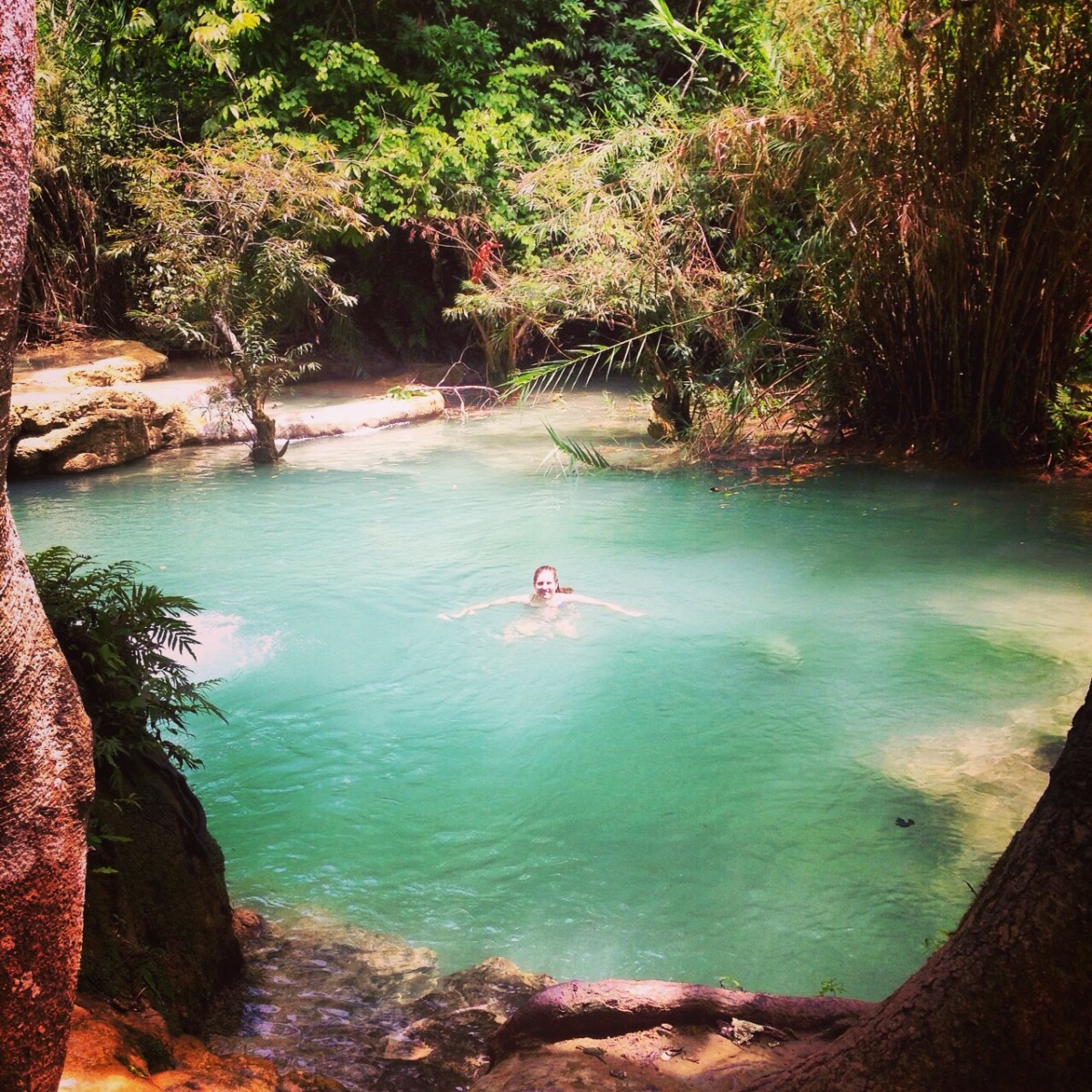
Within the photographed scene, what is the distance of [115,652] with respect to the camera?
3539 millimetres

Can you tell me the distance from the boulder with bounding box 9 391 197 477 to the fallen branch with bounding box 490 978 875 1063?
1154 centimetres

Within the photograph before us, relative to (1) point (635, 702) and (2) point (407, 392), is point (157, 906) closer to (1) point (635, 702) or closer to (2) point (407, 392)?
(1) point (635, 702)

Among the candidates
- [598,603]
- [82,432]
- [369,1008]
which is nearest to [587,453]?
[598,603]

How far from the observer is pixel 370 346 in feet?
68.8

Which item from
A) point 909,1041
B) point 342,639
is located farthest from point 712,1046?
point 342,639

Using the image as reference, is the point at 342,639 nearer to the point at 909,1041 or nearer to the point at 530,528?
the point at 530,528

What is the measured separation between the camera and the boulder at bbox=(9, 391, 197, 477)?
13016 millimetres

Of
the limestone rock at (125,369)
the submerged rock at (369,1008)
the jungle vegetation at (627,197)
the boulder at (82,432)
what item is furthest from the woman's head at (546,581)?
the limestone rock at (125,369)

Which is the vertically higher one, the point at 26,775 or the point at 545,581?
the point at 26,775

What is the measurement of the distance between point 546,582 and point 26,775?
6.58 metres

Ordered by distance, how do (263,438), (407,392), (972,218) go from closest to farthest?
1. (972,218)
2. (263,438)
3. (407,392)

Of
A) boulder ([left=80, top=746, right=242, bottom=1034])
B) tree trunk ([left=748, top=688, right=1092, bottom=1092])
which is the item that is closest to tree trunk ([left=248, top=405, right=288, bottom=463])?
boulder ([left=80, top=746, right=242, bottom=1034])

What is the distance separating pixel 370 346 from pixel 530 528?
11292 mm

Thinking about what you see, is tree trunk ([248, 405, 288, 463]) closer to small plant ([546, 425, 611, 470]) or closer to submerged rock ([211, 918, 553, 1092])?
small plant ([546, 425, 611, 470])
